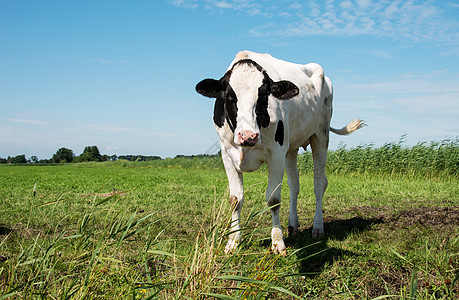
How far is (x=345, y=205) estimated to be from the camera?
865cm

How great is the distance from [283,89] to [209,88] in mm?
866

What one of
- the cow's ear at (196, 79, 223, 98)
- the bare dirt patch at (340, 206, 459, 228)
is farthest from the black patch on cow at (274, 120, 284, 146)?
the bare dirt patch at (340, 206, 459, 228)

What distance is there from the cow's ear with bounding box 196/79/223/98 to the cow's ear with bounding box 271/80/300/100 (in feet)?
2.04

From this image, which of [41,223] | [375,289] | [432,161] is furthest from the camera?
[432,161]

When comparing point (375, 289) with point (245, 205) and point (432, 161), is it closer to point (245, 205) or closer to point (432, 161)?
point (245, 205)

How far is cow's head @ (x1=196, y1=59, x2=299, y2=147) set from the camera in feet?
13.8

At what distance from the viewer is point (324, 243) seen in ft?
17.3

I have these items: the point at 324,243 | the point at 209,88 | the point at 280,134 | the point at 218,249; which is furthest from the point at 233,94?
the point at 324,243

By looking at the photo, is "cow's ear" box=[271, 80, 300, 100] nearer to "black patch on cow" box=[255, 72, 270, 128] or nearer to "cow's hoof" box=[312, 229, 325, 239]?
"black patch on cow" box=[255, 72, 270, 128]

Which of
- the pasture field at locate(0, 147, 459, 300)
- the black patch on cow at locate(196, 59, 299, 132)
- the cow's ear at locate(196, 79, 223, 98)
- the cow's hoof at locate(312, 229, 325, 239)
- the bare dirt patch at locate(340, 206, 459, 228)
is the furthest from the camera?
the bare dirt patch at locate(340, 206, 459, 228)

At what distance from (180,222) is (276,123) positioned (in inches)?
107

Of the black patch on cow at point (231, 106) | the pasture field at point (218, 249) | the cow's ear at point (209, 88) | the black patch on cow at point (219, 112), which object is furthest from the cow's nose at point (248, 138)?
the cow's ear at point (209, 88)

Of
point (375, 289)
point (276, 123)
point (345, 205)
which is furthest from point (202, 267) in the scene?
point (345, 205)

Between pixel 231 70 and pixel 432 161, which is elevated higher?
pixel 231 70
